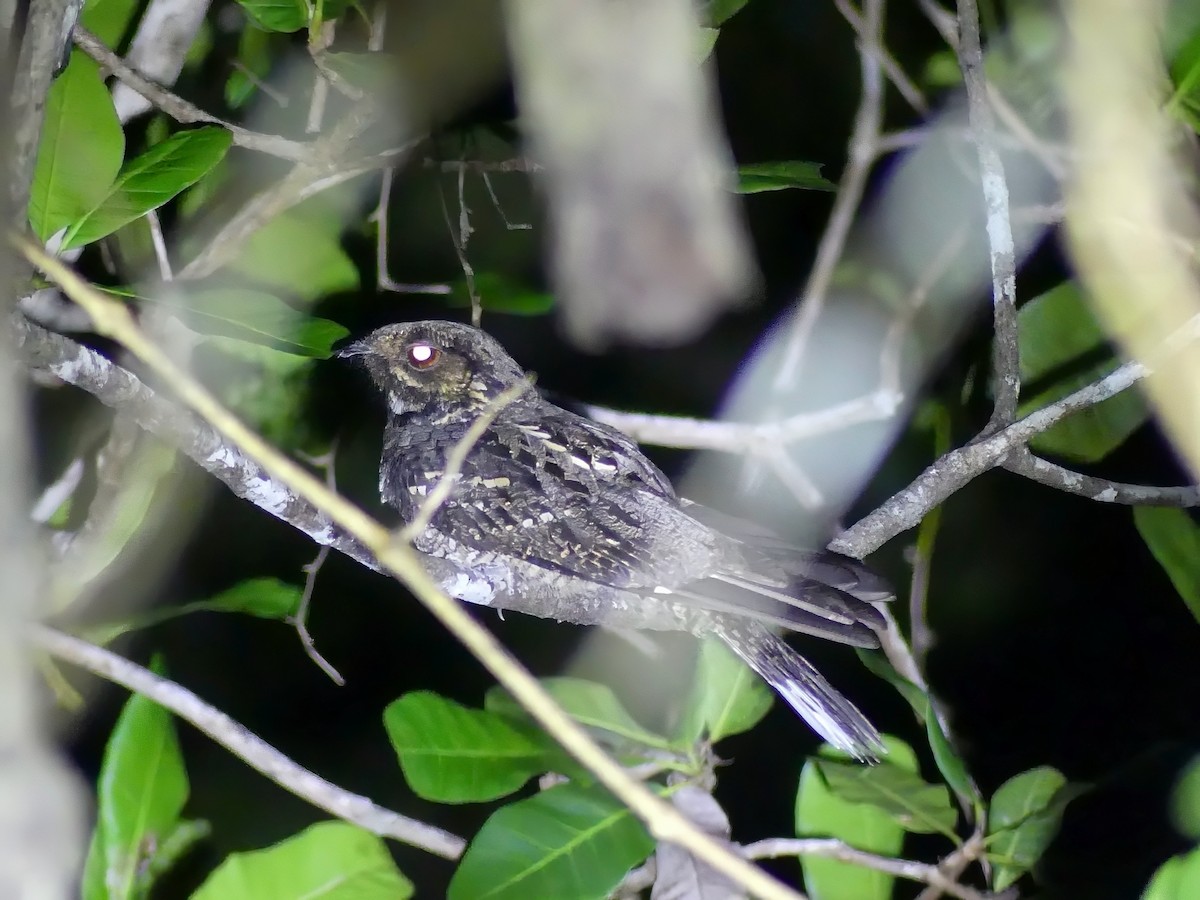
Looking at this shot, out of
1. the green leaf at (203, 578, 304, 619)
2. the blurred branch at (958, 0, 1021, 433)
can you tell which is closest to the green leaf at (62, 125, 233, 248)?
the green leaf at (203, 578, 304, 619)

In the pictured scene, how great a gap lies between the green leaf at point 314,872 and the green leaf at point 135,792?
10 cm

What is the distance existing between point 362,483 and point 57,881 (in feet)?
3.16

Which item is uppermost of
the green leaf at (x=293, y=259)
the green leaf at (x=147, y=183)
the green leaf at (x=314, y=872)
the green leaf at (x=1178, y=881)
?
the green leaf at (x=147, y=183)

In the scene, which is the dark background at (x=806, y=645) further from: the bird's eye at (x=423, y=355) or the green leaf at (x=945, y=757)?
the green leaf at (x=945, y=757)

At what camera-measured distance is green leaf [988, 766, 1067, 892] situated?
1.26m

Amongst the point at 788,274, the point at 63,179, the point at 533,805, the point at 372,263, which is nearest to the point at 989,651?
the point at 788,274

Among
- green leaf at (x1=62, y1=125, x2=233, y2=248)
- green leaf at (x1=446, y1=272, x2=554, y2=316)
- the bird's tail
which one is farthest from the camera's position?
green leaf at (x1=446, y1=272, x2=554, y2=316)

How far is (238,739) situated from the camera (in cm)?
124

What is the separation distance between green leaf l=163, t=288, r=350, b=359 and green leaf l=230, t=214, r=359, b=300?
0.68 feet

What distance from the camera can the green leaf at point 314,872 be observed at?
107cm

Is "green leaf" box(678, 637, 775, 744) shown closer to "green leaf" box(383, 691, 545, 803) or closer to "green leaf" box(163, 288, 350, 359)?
"green leaf" box(383, 691, 545, 803)

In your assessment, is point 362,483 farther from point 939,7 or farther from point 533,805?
point 939,7

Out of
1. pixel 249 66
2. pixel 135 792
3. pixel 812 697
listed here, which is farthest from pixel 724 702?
pixel 249 66

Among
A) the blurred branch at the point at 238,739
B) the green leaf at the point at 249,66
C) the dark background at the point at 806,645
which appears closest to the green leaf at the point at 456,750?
the blurred branch at the point at 238,739
